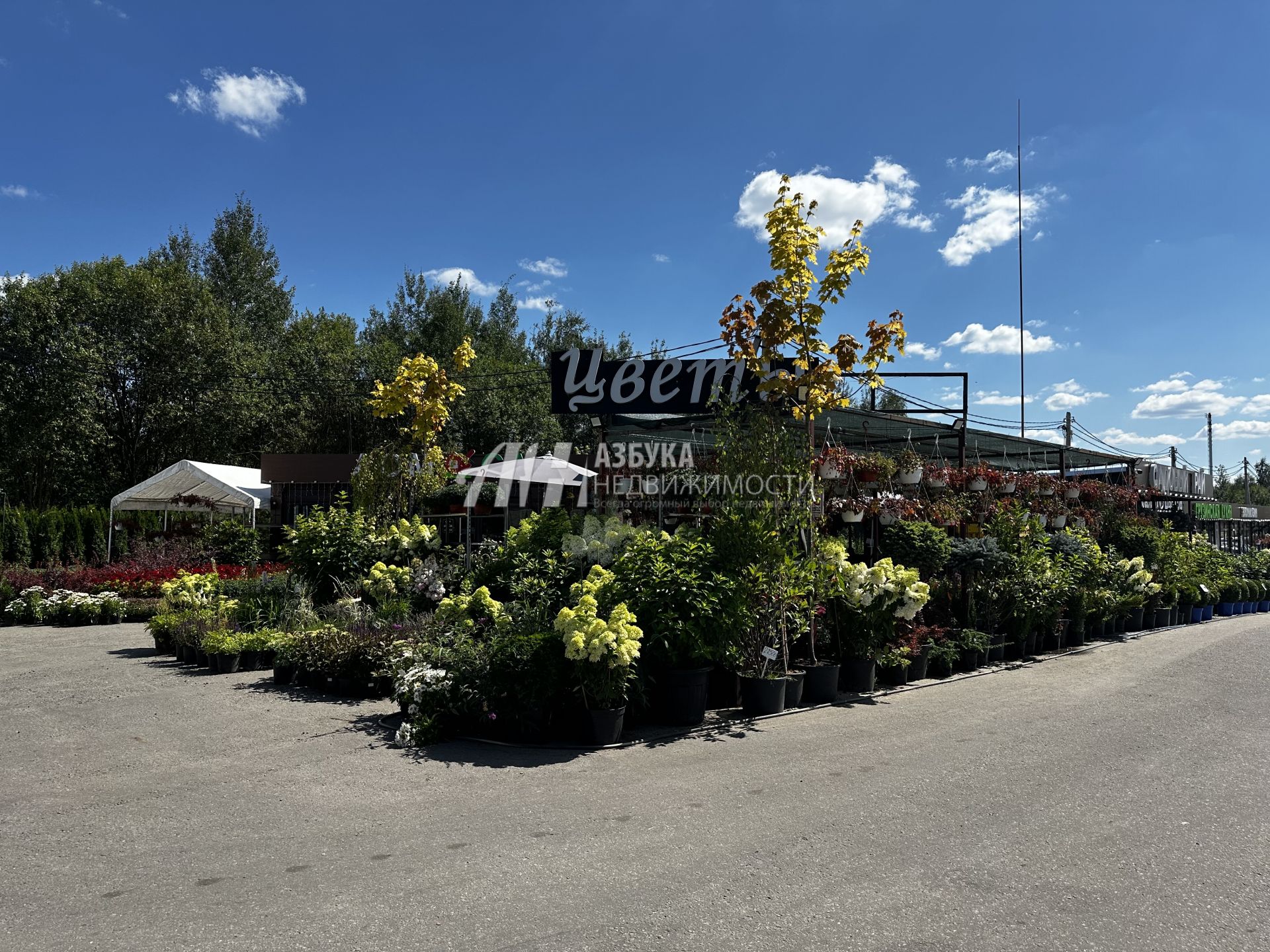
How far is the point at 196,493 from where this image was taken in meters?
20.6

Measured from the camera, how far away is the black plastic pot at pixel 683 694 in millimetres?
6684

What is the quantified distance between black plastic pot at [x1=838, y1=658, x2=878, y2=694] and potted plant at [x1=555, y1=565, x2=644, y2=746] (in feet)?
10.2

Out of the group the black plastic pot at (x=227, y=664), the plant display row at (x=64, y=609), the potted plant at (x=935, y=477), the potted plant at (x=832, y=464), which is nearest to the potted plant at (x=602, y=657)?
the black plastic pot at (x=227, y=664)

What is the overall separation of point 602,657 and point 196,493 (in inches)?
729

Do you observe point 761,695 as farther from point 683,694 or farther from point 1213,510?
point 1213,510

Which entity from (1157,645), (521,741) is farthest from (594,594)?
(1157,645)

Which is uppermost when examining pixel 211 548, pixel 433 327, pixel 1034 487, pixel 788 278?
pixel 433 327

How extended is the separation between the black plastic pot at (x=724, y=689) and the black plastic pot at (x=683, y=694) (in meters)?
0.78

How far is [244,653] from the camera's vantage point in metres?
9.16

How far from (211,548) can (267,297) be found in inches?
795

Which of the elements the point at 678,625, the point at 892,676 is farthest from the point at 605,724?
the point at 892,676

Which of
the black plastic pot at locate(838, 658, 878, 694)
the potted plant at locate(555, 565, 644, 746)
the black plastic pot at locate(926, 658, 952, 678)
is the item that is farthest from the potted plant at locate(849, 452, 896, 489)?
the potted plant at locate(555, 565, 644, 746)

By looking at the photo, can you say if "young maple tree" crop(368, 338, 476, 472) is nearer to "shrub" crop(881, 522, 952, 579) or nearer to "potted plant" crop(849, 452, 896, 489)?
"potted plant" crop(849, 452, 896, 489)

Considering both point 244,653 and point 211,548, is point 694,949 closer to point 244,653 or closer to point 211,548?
point 244,653
